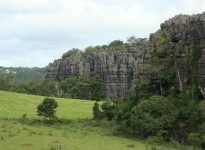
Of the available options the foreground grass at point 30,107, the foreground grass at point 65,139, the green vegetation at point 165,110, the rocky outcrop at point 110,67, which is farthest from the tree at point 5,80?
the green vegetation at point 165,110

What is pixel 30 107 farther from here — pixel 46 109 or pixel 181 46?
pixel 181 46

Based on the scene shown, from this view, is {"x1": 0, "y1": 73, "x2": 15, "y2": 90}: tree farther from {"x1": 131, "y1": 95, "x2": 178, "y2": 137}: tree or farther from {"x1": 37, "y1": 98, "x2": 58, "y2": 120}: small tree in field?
{"x1": 131, "y1": 95, "x2": 178, "y2": 137}: tree

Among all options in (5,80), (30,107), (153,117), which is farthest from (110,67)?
(153,117)

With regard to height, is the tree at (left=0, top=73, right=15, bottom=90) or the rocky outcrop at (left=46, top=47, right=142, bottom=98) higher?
the rocky outcrop at (left=46, top=47, right=142, bottom=98)

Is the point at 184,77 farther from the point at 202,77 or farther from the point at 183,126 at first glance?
the point at 183,126

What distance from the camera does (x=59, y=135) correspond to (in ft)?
130

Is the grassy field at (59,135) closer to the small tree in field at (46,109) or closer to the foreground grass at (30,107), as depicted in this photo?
the foreground grass at (30,107)

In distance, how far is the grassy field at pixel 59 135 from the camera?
109ft

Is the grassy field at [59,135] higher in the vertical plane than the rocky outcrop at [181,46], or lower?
lower

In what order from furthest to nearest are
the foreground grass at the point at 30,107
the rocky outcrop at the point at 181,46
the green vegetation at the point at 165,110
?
1. the foreground grass at the point at 30,107
2. the rocky outcrop at the point at 181,46
3. the green vegetation at the point at 165,110

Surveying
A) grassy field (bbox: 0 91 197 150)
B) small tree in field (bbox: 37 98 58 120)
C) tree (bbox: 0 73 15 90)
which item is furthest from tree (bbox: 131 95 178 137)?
tree (bbox: 0 73 15 90)

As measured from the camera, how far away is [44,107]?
50.4m

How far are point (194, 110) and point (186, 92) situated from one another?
4545 millimetres

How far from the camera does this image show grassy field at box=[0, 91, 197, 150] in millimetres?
33125
